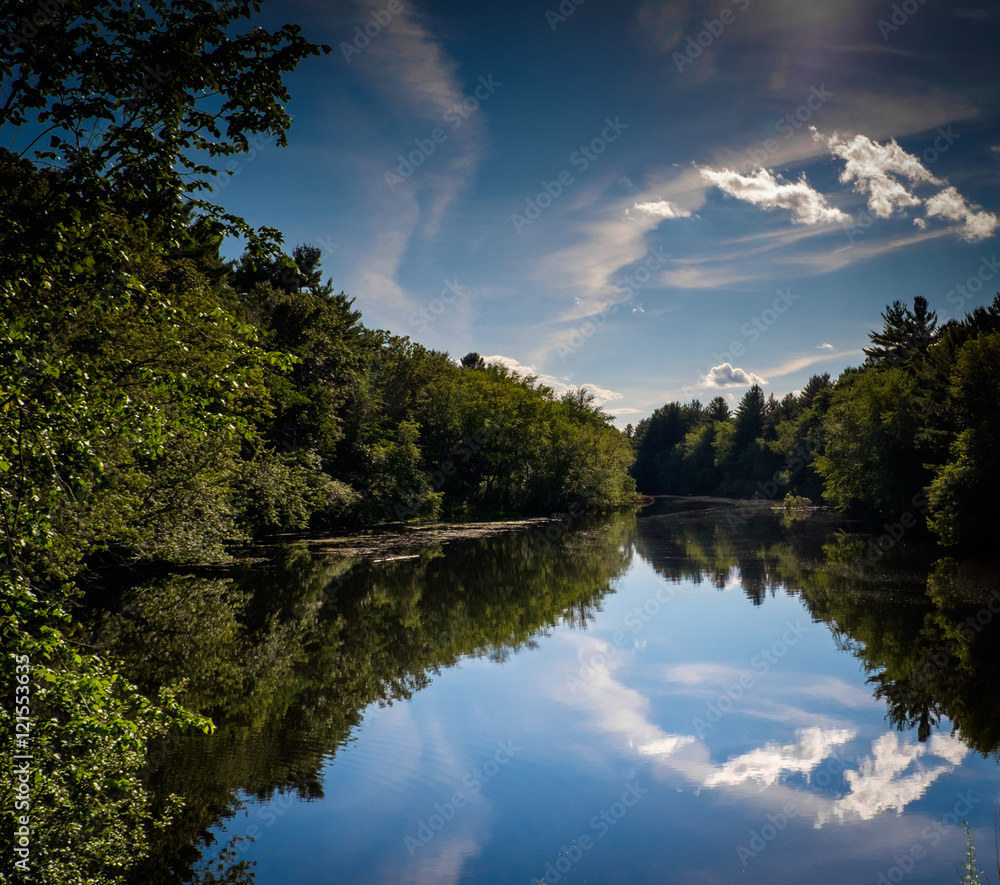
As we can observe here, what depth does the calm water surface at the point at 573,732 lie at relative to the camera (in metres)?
8.27

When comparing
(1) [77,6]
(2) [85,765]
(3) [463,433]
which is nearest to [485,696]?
(2) [85,765]

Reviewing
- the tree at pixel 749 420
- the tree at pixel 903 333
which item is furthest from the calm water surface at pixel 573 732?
the tree at pixel 749 420

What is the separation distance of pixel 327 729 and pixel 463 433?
5156 cm

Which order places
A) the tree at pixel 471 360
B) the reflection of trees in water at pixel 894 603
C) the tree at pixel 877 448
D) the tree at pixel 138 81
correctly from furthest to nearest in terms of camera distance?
the tree at pixel 471 360 < the tree at pixel 877 448 < the reflection of trees in water at pixel 894 603 < the tree at pixel 138 81

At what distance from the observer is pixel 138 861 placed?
7.26m

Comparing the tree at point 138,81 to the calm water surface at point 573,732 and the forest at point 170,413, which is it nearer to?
the forest at point 170,413

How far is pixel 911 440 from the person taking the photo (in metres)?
45.8

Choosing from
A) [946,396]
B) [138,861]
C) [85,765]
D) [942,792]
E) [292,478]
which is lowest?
[942,792]

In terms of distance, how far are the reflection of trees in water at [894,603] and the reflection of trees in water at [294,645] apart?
720 cm

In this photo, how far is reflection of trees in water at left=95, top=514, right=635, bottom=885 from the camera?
31.1 feet

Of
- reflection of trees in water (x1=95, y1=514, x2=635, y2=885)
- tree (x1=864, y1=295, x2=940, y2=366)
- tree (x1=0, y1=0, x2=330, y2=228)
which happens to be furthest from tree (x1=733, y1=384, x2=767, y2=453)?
tree (x1=0, y1=0, x2=330, y2=228)

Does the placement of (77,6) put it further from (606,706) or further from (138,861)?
(606,706)

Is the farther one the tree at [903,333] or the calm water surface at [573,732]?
the tree at [903,333]

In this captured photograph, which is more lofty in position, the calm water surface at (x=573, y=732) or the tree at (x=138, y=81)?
the tree at (x=138, y=81)
